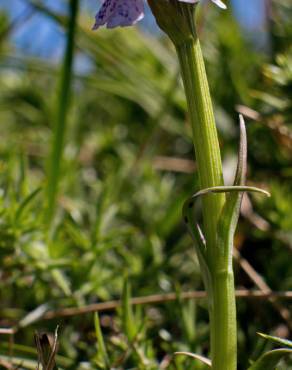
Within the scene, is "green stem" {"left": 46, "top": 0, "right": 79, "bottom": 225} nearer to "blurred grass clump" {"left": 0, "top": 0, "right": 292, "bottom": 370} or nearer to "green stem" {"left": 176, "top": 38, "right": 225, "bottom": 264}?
"blurred grass clump" {"left": 0, "top": 0, "right": 292, "bottom": 370}

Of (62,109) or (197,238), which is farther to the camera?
(62,109)

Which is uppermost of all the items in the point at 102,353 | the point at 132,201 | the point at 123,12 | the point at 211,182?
the point at 123,12

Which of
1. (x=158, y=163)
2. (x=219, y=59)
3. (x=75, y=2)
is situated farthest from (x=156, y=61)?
(x=75, y=2)

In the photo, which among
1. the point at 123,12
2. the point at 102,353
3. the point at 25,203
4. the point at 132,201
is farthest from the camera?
the point at 132,201

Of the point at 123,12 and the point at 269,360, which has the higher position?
the point at 123,12

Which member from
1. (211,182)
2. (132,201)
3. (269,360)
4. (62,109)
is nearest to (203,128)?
(211,182)

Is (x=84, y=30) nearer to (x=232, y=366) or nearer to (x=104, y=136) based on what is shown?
(x=104, y=136)

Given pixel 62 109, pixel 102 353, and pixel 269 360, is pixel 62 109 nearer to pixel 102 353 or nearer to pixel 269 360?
pixel 102 353
